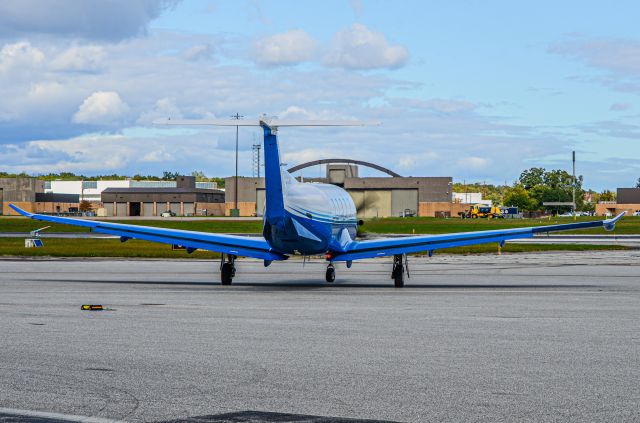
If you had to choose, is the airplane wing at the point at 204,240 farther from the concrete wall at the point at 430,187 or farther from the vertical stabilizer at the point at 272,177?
the concrete wall at the point at 430,187

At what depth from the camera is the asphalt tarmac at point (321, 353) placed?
1098 cm

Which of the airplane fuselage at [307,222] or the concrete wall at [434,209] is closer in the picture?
the airplane fuselage at [307,222]

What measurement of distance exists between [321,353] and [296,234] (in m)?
15.7

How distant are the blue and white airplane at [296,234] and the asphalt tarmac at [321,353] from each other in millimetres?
1818

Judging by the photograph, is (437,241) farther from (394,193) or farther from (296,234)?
(394,193)

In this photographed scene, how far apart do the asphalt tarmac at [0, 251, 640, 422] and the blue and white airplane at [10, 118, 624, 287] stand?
1.82m

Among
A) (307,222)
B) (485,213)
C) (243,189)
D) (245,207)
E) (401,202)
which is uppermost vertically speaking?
(243,189)

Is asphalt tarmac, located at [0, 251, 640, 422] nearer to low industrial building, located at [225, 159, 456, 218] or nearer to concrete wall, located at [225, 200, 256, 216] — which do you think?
low industrial building, located at [225, 159, 456, 218]

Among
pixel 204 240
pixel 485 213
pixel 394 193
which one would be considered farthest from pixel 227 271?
pixel 485 213

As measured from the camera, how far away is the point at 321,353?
1533cm

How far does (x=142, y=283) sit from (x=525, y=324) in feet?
54.4

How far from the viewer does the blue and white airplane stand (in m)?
30.3

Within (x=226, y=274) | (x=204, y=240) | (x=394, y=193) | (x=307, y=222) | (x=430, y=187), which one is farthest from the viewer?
(x=430, y=187)

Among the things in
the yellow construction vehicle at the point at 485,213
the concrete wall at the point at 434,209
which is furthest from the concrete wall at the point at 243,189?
the yellow construction vehicle at the point at 485,213
